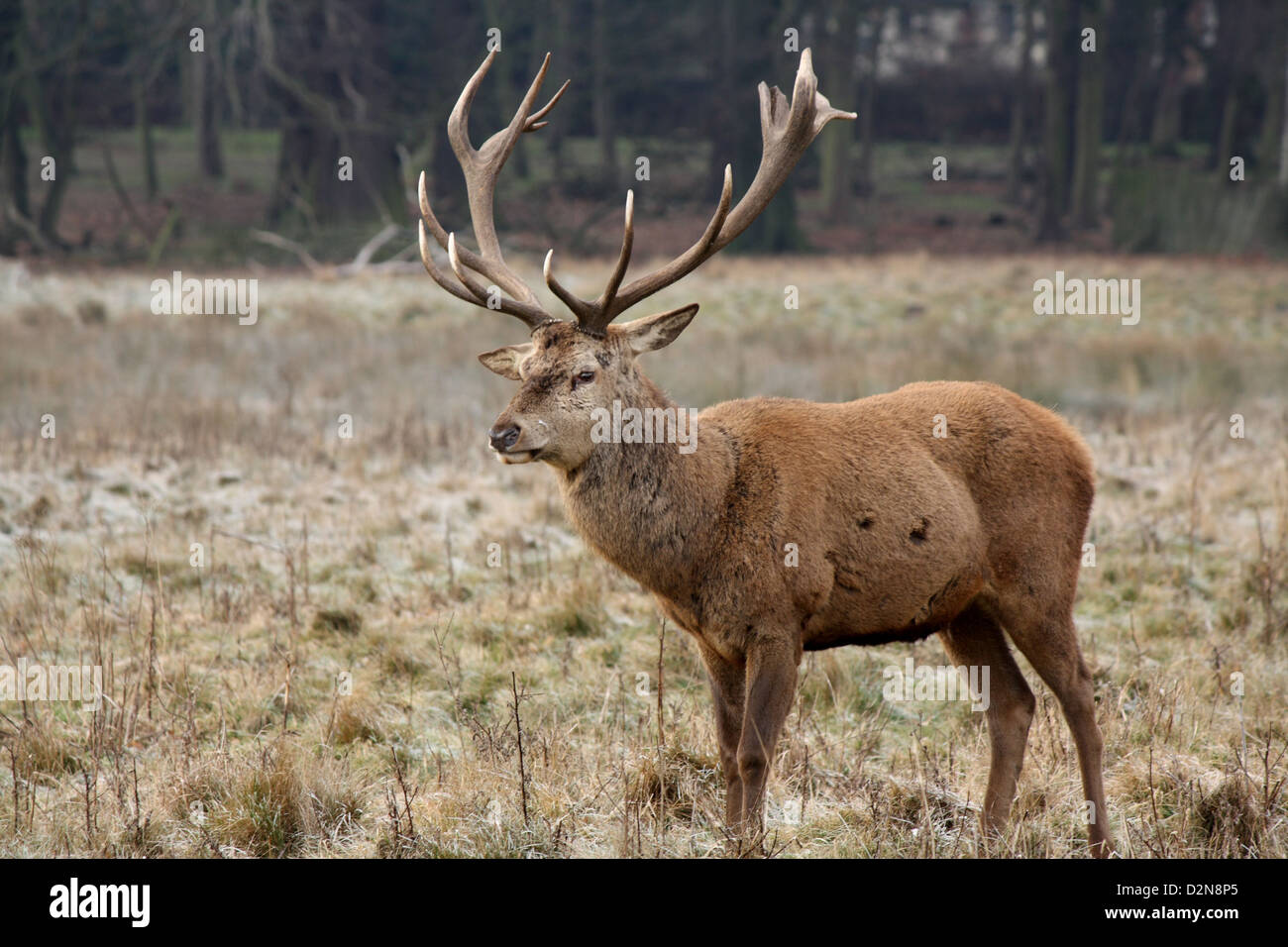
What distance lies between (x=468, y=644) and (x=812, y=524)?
8.80 feet

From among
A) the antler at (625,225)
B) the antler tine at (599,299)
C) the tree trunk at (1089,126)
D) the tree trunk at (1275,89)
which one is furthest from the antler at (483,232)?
the tree trunk at (1275,89)

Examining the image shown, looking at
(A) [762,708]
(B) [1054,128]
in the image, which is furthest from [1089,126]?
(A) [762,708]

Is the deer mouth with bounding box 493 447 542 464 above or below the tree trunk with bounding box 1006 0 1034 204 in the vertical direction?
below

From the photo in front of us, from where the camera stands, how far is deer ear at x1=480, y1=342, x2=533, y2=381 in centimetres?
484

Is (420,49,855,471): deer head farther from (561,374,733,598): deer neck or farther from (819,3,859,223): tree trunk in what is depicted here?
(819,3,859,223): tree trunk

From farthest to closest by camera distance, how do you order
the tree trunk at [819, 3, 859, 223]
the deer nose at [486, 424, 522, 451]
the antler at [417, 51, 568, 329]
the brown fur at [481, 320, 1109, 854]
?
the tree trunk at [819, 3, 859, 223] < the antler at [417, 51, 568, 329] < the brown fur at [481, 320, 1109, 854] < the deer nose at [486, 424, 522, 451]

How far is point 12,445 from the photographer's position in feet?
33.2

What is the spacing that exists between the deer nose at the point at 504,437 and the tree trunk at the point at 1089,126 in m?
28.0

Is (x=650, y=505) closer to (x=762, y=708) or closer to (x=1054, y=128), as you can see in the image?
(x=762, y=708)

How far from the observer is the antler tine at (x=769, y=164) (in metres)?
4.73

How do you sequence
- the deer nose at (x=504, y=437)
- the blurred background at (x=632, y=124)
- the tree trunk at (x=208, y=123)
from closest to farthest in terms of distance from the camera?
1. the deer nose at (x=504, y=437)
2. the blurred background at (x=632, y=124)
3. the tree trunk at (x=208, y=123)

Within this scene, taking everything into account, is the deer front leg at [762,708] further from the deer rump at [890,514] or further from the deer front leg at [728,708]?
the deer front leg at [728,708]

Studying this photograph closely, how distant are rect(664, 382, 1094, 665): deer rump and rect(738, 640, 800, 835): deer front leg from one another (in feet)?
0.41

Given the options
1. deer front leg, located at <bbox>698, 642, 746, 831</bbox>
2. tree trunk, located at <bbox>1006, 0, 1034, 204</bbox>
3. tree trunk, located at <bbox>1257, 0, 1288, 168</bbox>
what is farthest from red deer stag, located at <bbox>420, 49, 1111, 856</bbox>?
tree trunk, located at <bbox>1006, 0, 1034, 204</bbox>
